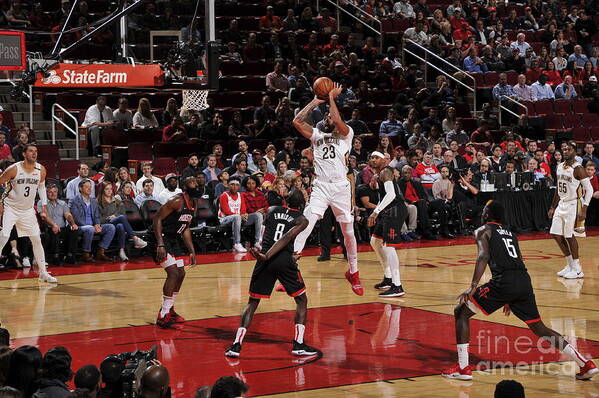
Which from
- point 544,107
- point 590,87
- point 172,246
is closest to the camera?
point 172,246

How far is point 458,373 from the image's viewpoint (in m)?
8.92

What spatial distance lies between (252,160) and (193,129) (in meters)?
1.64

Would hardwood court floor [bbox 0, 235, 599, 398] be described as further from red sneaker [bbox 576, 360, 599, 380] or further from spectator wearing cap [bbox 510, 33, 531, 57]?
spectator wearing cap [bbox 510, 33, 531, 57]

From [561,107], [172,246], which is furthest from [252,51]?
[172,246]

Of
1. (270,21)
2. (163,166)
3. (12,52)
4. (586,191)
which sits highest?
(270,21)

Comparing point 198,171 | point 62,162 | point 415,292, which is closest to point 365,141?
point 198,171

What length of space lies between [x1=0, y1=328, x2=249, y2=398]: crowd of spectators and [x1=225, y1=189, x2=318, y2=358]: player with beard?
11.7 ft

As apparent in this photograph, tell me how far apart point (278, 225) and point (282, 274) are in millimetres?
503

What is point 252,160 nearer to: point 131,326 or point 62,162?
point 62,162

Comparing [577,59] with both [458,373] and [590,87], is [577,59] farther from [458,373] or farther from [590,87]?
[458,373]

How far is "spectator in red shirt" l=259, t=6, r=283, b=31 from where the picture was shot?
24.9 meters

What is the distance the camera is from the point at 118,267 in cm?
1586

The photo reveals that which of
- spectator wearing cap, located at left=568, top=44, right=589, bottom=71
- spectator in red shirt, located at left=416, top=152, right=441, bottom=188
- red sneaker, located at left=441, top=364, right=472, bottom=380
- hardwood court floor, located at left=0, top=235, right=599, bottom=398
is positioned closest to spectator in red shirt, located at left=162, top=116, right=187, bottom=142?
hardwood court floor, located at left=0, top=235, right=599, bottom=398

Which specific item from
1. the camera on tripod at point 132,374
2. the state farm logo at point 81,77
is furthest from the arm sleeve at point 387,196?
the camera on tripod at point 132,374
